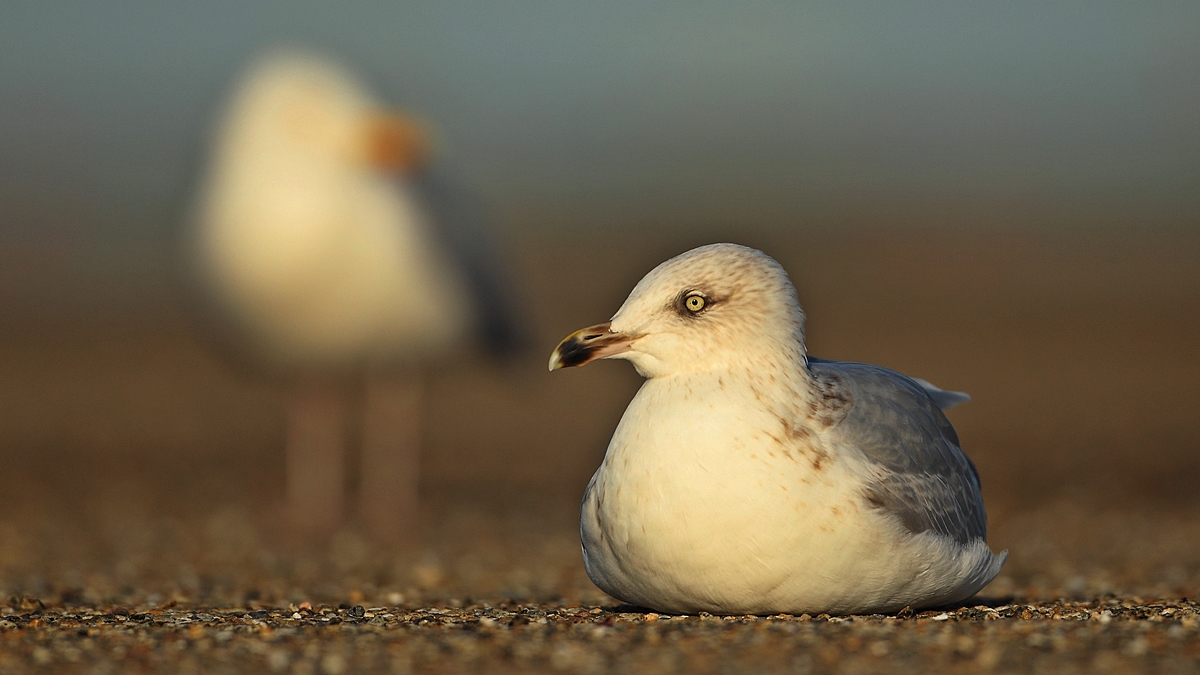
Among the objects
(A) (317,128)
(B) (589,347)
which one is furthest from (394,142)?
(B) (589,347)

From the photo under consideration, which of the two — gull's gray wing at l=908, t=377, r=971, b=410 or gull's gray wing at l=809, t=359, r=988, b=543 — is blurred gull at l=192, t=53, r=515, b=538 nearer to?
gull's gray wing at l=908, t=377, r=971, b=410

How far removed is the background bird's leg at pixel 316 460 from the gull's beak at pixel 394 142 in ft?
6.96

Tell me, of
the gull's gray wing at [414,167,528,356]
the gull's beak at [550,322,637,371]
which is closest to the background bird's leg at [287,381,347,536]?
the gull's gray wing at [414,167,528,356]

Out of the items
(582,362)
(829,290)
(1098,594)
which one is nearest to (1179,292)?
(829,290)

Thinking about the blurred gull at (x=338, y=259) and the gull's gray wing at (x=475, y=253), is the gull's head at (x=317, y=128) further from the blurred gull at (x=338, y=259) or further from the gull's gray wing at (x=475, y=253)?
the gull's gray wing at (x=475, y=253)

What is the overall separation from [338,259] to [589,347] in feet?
22.8

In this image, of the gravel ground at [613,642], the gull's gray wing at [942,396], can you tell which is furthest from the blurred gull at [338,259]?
the gravel ground at [613,642]

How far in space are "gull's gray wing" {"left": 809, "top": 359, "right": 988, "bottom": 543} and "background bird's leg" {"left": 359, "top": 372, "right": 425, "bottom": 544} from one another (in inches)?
251

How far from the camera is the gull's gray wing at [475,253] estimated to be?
41.0 ft

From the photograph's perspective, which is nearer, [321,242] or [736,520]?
[736,520]

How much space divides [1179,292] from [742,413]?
24466 millimetres

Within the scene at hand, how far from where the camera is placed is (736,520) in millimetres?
4695

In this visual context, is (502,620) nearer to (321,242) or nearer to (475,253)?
(321,242)

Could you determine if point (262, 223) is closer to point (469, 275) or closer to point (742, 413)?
point (469, 275)
